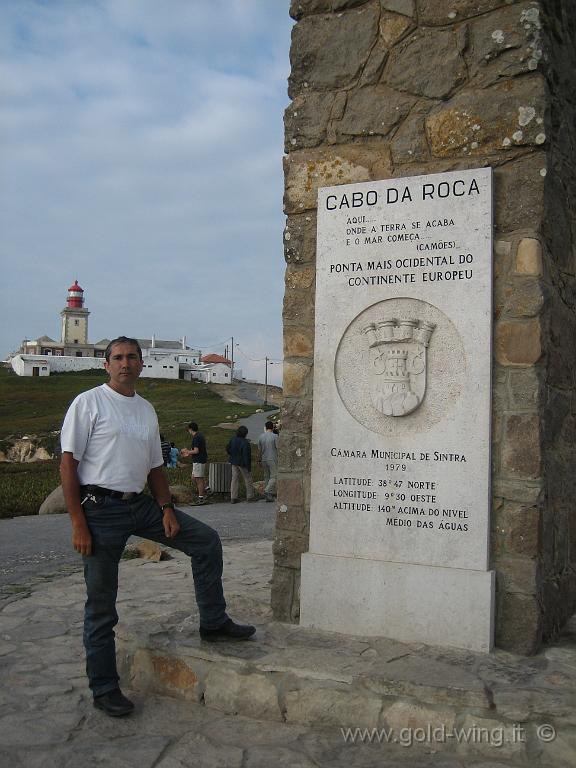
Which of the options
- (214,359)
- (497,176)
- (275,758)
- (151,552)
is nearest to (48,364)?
(214,359)

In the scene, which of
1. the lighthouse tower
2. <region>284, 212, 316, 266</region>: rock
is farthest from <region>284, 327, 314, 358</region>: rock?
the lighthouse tower

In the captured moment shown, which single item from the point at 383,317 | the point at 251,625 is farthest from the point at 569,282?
the point at 251,625

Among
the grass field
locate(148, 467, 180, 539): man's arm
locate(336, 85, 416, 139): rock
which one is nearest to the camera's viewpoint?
locate(148, 467, 180, 539): man's arm

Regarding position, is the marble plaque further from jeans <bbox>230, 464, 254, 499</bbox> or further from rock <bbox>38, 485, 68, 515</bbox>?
jeans <bbox>230, 464, 254, 499</bbox>

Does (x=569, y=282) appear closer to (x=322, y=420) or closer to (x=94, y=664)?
(x=322, y=420)

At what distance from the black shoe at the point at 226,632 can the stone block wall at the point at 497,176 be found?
→ 486 millimetres

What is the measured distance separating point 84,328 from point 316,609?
362ft

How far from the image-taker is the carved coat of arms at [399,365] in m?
4.25

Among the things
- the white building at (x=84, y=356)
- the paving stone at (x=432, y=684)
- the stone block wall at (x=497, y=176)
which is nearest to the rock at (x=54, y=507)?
the stone block wall at (x=497, y=176)

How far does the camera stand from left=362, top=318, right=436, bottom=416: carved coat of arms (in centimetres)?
425

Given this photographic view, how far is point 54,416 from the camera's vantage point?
55.9 metres

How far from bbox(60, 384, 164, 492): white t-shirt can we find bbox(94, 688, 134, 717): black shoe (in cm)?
102

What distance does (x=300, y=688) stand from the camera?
3670mm

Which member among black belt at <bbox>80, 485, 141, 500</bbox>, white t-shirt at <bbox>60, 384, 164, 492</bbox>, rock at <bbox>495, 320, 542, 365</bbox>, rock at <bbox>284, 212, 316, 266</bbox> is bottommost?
black belt at <bbox>80, 485, 141, 500</bbox>
